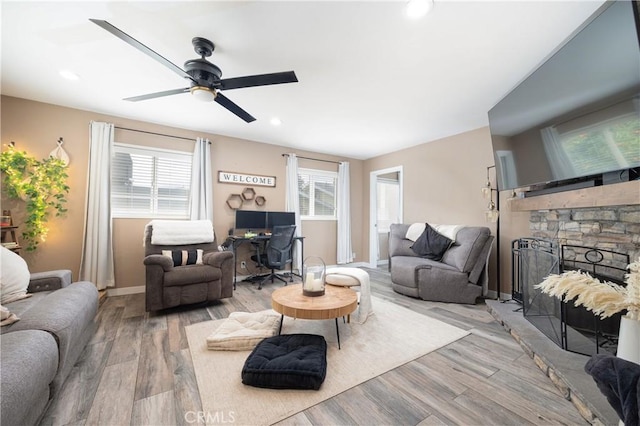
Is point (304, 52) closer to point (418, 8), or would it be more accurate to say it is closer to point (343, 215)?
point (418, 8)

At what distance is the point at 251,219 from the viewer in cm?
424

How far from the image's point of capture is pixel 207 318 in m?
2.66

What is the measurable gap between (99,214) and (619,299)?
4937 mm

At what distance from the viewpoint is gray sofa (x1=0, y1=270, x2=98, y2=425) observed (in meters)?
0.98

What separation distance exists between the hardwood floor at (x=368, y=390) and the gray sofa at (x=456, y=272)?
2.76 ft

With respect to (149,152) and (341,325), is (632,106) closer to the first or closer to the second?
(341,325)

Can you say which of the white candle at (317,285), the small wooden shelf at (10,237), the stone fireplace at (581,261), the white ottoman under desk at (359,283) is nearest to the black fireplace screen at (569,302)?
the stone fireplace at (581,261)

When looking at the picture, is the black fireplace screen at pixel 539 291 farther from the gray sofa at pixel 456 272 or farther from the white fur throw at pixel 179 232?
the white fur throw at pixel 179 232

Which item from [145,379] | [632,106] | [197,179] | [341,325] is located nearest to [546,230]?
[632,106]

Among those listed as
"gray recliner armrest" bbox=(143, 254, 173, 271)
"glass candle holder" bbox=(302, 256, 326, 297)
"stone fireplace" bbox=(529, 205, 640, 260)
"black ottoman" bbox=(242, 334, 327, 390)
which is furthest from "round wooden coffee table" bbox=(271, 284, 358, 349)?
"stone fireplace" bbox=(529, 205, 640, 260)

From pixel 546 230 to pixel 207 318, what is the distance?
3.86 m

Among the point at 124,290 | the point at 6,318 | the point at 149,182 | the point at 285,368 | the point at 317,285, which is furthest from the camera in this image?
the point at 149,182

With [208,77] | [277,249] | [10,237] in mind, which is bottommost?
[277,249]

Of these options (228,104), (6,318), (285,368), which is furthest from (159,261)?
(285,368)
